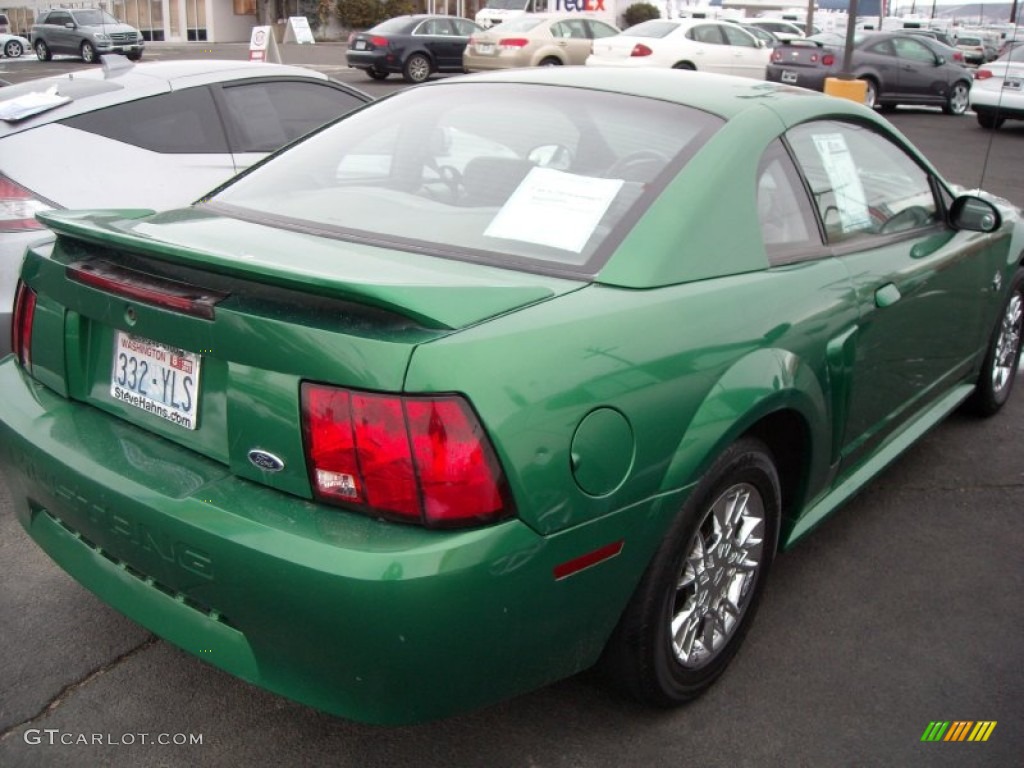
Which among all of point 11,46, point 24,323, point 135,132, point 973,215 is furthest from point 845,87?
point 11,46

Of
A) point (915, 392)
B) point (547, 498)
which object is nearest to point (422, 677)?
point (547, 498)

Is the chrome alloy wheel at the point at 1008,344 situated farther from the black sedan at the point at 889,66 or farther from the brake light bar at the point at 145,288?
the black sedan at the point at 889,66

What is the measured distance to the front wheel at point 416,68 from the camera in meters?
23.7

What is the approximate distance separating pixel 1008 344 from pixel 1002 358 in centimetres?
10

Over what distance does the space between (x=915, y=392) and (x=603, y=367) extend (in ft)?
6.24

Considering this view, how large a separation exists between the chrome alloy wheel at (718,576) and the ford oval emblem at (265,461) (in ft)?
3.26

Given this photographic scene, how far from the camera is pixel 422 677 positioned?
2006 mm

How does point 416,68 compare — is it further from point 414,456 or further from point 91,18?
point 414,456

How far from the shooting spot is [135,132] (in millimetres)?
4949

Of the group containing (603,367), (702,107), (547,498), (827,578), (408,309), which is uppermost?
(702,107)

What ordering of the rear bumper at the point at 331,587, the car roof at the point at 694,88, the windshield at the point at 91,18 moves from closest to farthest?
the rear bumper at the point at 331,587, the car roof at the point at 694,88, the windshield at the point at 91,18

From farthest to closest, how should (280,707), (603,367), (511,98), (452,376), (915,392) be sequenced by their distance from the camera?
(915,392), (511,98), (280,707), (603,367), (452,376)

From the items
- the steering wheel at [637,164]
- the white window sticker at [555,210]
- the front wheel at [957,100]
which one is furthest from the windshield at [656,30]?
the white window sticker at [555,210]

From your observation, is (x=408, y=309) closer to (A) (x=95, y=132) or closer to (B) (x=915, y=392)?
(B) (x=915, y=392)
